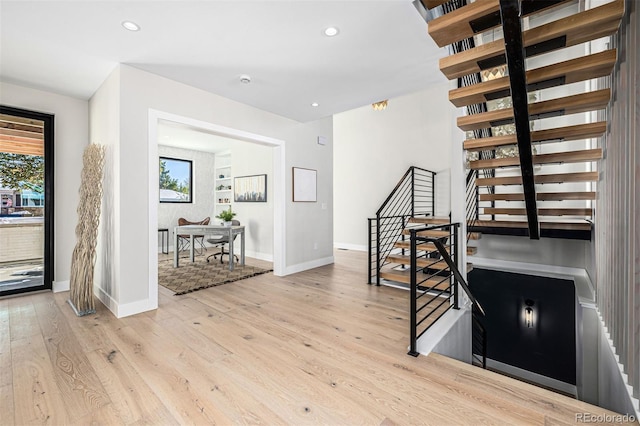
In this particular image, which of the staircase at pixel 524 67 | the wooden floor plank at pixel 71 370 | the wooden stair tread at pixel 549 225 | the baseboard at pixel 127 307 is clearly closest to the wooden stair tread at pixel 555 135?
the staircase at pixel 524 67

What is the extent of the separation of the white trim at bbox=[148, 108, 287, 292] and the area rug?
1.79 feet

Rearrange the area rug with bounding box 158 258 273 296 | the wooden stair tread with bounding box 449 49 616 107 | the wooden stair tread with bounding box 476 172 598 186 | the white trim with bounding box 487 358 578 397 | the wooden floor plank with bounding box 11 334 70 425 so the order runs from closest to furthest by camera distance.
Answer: the wooden floor plank with bounding box 11 334 70 425, the wooden stair tread with bounding box 449 49 616 107, the wooden stair tread with bounding box 476 172 598 186, the area rug with bounding box 158 258 273 296, the white trim with bounding box 487 358 578 397

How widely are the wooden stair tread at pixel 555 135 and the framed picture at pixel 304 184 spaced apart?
271 centimetres

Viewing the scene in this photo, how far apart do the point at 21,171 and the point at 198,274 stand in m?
2.58

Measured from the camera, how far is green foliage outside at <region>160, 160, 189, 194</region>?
7.00 meters

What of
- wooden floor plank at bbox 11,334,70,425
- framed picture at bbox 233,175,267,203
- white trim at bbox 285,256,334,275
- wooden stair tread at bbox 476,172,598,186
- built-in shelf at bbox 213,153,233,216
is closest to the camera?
wooden floor plank at bbox 11,334,70,425

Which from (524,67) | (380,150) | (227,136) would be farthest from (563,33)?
(380,150)

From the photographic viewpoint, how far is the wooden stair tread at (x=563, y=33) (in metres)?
1.65

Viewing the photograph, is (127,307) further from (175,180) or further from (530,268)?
(530,268)

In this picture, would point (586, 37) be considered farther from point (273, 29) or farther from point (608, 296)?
point (273, 29)

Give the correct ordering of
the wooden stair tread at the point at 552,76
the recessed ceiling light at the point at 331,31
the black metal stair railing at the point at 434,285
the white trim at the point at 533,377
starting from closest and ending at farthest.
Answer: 1. the wooden stair tread at the point at 552,76
2. the black metal stair railing at the point at 434,285
3. the recessed ceiling light at the point at 331,31
4. the white trim at the point at 533,377

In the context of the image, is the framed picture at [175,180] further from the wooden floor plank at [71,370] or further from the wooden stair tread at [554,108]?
the wooden stair tread at [554,108]

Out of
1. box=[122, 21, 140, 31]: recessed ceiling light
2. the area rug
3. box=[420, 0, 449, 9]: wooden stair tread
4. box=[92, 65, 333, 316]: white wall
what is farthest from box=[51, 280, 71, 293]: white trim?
box=[420, 0, 449, 9]: wooden stair tread

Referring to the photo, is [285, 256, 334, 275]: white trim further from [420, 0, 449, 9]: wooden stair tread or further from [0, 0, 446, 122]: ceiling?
[420, 0, 449, 9]: wooden stair tread
